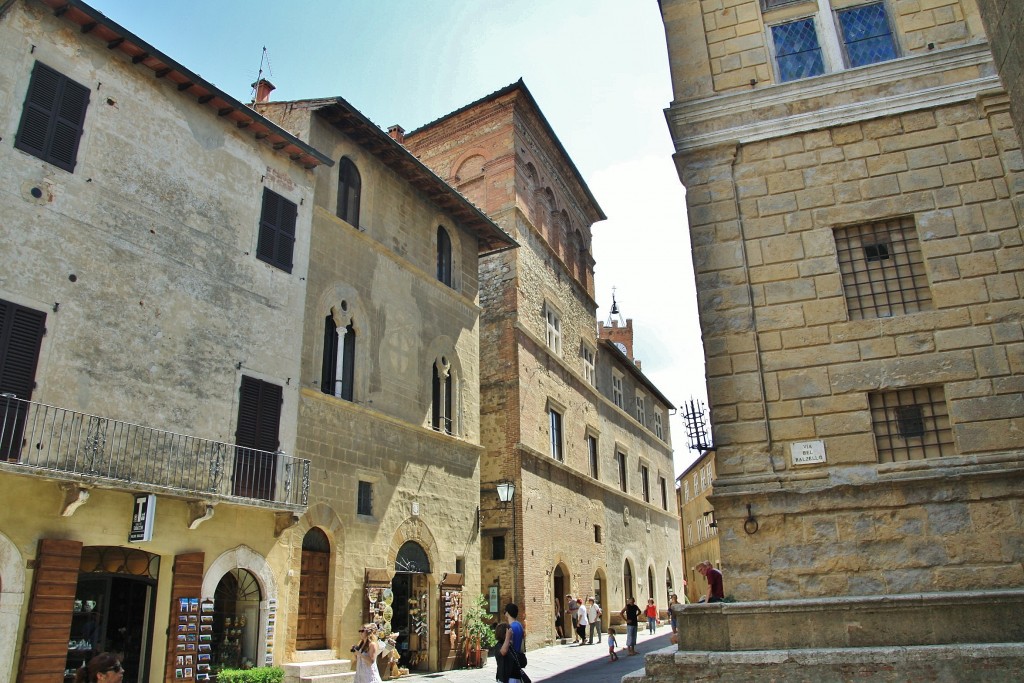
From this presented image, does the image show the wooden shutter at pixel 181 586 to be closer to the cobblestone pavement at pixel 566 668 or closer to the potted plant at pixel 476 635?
the cobblestone pavement at pixel 566 668

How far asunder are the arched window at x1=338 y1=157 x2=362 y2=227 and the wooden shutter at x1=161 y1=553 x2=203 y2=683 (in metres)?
7.86

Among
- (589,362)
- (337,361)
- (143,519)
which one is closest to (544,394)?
(589,362)

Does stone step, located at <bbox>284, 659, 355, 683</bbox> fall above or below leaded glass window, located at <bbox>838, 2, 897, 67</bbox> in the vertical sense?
below

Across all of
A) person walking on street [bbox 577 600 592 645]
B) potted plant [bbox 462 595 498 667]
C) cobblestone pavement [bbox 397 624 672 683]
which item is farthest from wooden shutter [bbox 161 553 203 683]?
person walking on street [bbox 577 600 592 645]

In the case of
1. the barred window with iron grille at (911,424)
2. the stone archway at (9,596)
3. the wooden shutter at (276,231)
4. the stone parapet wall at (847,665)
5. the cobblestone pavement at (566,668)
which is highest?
the wooden shutter at (276,231)

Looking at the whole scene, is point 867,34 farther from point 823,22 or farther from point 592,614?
point 592,614

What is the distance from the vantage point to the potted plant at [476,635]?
17.2 metres

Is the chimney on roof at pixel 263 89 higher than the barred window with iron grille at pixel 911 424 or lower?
higher

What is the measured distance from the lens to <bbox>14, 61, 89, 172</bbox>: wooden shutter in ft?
36.7

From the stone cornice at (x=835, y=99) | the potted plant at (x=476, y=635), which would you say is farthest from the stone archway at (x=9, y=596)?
the stone cornice at (x=835, y=99)

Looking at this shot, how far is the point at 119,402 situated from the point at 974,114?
40.9 ft

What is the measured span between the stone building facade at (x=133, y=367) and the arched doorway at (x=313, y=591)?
759mm

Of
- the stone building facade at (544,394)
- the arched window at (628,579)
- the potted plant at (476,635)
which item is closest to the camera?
the potted plant at (476,635)

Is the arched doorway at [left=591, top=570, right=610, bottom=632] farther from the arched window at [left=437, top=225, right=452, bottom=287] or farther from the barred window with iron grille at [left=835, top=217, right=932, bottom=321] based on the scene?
the barred window with iron grille at [left=835, top=217, right=932, bottom=321]
